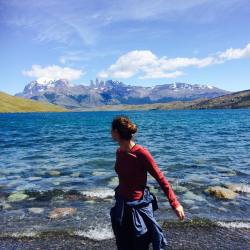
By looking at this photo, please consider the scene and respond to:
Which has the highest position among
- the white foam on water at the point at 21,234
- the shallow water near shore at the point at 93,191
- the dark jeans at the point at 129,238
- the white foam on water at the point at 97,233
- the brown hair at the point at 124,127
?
the brown hair at the point at 124,127

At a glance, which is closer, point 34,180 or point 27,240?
point 27,240

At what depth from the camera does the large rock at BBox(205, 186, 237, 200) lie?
61.9 feet

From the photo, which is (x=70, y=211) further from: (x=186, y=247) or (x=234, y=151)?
(x=234, y=151)

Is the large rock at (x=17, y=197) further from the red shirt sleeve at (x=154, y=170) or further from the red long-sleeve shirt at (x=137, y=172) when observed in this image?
the red shirt sleeve at (x=154, y=170)

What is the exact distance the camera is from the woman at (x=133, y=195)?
775 cm

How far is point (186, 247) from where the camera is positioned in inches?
474

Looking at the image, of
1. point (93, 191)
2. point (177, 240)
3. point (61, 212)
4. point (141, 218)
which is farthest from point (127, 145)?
point (93, 191)

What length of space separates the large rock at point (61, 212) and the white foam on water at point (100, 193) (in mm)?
2540

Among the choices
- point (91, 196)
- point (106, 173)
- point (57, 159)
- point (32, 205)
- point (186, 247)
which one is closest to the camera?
point (186, 247)

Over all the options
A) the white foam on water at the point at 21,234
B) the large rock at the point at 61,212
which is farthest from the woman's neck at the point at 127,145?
the large rock at the point at 61,212

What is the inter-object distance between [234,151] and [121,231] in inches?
1315

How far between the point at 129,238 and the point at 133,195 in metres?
0.95

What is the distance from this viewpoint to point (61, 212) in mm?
16328

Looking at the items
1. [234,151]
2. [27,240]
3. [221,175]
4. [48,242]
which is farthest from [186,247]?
[234,151]
